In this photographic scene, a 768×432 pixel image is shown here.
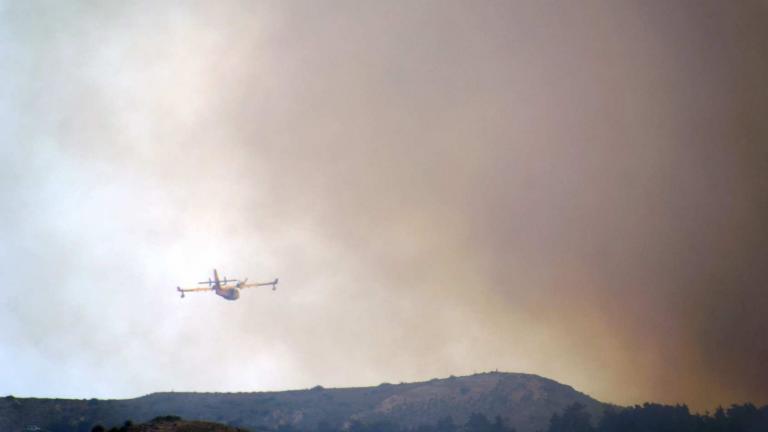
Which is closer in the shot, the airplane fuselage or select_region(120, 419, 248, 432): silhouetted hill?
select_region(120, 419, 248, 432): silhouetted hill

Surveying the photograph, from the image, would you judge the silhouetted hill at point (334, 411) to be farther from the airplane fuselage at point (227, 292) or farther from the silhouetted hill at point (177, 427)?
the silhouetted hill at point (177, 427)

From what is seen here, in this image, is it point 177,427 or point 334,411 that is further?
point 334,411

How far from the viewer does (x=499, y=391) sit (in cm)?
19800

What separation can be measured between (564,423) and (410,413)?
43.1 meters

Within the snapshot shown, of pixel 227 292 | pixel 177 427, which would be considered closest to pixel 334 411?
pixel 227 292

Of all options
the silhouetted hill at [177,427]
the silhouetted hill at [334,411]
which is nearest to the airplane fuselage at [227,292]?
the silhouetted hill at [334,411]

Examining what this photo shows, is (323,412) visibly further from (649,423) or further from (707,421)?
(707,421)

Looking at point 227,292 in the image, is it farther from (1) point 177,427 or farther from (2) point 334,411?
(1) point 177,427

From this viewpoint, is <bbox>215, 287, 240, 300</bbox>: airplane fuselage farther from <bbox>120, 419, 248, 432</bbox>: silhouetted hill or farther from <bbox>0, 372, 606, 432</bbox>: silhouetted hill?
<bbox>120, 419, 248, 432</bbox>: silhouetted hill

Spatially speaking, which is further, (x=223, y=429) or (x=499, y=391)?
(x=499, y=391)

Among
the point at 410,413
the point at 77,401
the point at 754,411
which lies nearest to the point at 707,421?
the point at 754,411

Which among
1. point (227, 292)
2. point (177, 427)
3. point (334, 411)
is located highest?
point (227, 292)

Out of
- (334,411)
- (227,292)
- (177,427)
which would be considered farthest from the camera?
(334,411)

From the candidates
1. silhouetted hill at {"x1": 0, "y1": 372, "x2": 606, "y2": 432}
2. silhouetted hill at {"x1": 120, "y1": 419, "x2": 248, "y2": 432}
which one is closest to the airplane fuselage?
silhouetted hill at {"x1": 0, "y1": 372, "x2": 606, "y2": 432}
